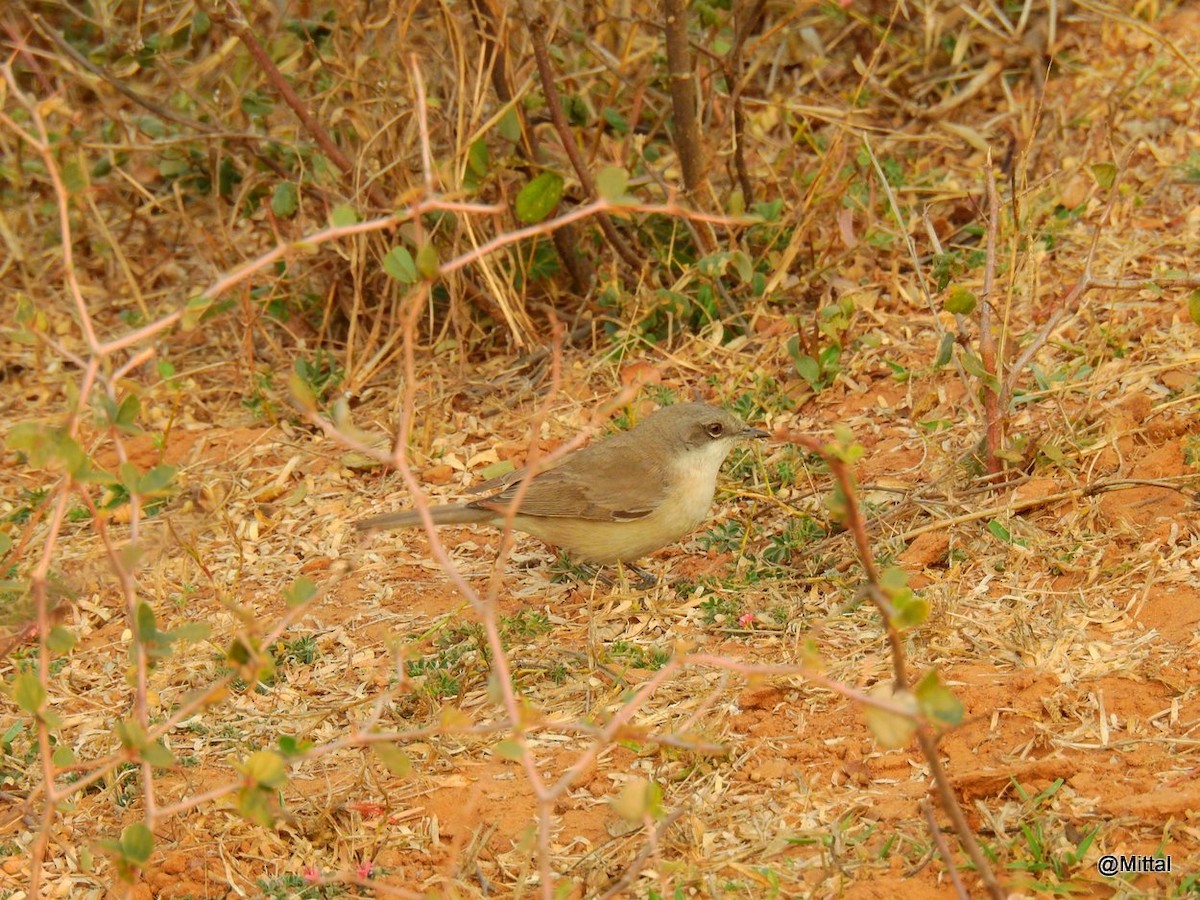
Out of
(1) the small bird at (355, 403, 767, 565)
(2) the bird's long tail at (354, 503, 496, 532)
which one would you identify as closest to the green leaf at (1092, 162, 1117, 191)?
(1) the small bird at (355, 403, 767, 565)

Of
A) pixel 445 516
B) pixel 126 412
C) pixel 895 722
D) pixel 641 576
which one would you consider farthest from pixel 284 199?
pixel 895 722

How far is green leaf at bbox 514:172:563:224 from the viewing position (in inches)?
255

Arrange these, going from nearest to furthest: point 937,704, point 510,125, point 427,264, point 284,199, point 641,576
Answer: point 937,704
point 427,264
point 641,576
point 510,125
point 284,199

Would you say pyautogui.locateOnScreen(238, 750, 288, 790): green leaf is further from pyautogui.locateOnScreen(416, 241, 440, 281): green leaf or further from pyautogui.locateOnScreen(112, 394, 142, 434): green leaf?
pyautogui.locateOnScreen(416, 241, 440, 281): green leaf

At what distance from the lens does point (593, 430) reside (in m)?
3.40

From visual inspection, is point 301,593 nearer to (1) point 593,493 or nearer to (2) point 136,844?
(2) point 136,844

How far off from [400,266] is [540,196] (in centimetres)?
279

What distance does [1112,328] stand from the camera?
6.09m

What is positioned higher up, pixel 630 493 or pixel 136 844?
pixel 136 844

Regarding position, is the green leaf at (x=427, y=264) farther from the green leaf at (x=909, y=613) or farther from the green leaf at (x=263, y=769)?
the green leaf at (x=909, y=613)

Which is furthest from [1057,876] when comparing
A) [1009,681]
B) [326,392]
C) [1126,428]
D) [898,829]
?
[326,392]

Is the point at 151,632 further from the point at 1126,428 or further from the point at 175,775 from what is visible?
the point at 1126,428

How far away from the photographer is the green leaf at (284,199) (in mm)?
6844

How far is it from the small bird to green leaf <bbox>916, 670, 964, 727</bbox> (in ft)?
8.80
